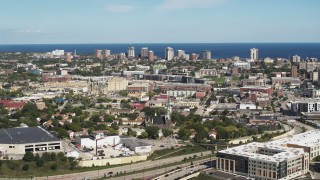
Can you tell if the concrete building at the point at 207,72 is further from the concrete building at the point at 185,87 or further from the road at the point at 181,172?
the road at the point at 181,172

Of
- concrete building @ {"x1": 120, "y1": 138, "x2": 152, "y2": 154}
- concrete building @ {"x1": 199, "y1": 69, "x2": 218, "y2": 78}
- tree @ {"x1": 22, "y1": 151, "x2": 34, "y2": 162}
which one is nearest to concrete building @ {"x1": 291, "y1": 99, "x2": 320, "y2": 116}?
concrete building @ {"x1": 120, "y1": 138, "x2": 152, "y2": 154}

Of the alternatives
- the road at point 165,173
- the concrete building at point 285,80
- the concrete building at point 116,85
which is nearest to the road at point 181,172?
the road at point 165,173

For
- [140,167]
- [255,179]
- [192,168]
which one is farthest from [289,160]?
[140,167]

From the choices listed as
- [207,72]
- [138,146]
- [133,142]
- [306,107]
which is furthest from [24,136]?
[207,72]

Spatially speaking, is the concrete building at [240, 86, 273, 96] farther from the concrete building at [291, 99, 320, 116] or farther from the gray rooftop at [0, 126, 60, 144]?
the gray rooftop at [0, 126, 60, 144]

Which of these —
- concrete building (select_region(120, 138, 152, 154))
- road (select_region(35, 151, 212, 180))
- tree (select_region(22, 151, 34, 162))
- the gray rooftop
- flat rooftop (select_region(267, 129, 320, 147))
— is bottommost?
road (select_region(35, 151, 212, 180))

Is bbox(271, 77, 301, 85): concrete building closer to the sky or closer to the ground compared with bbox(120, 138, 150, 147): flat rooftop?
closer to the sky

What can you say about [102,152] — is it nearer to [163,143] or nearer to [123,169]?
[123,169]

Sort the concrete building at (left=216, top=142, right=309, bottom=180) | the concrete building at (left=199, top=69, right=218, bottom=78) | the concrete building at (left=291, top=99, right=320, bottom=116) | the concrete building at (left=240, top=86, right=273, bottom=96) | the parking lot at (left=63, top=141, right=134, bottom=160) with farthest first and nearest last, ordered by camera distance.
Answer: the concrete building at (left=199, top=69, right=218, bottom=78)
the concrete building at (left=240, top=86, right=273, bottom=96)
the concrete building at (left=291, top=99, right=320, bottom=116)
the parking lot at (left=63, top=141, right=134, bottom=160)
the concrete building at (left=216, top=142, right=309, bottom=180)
